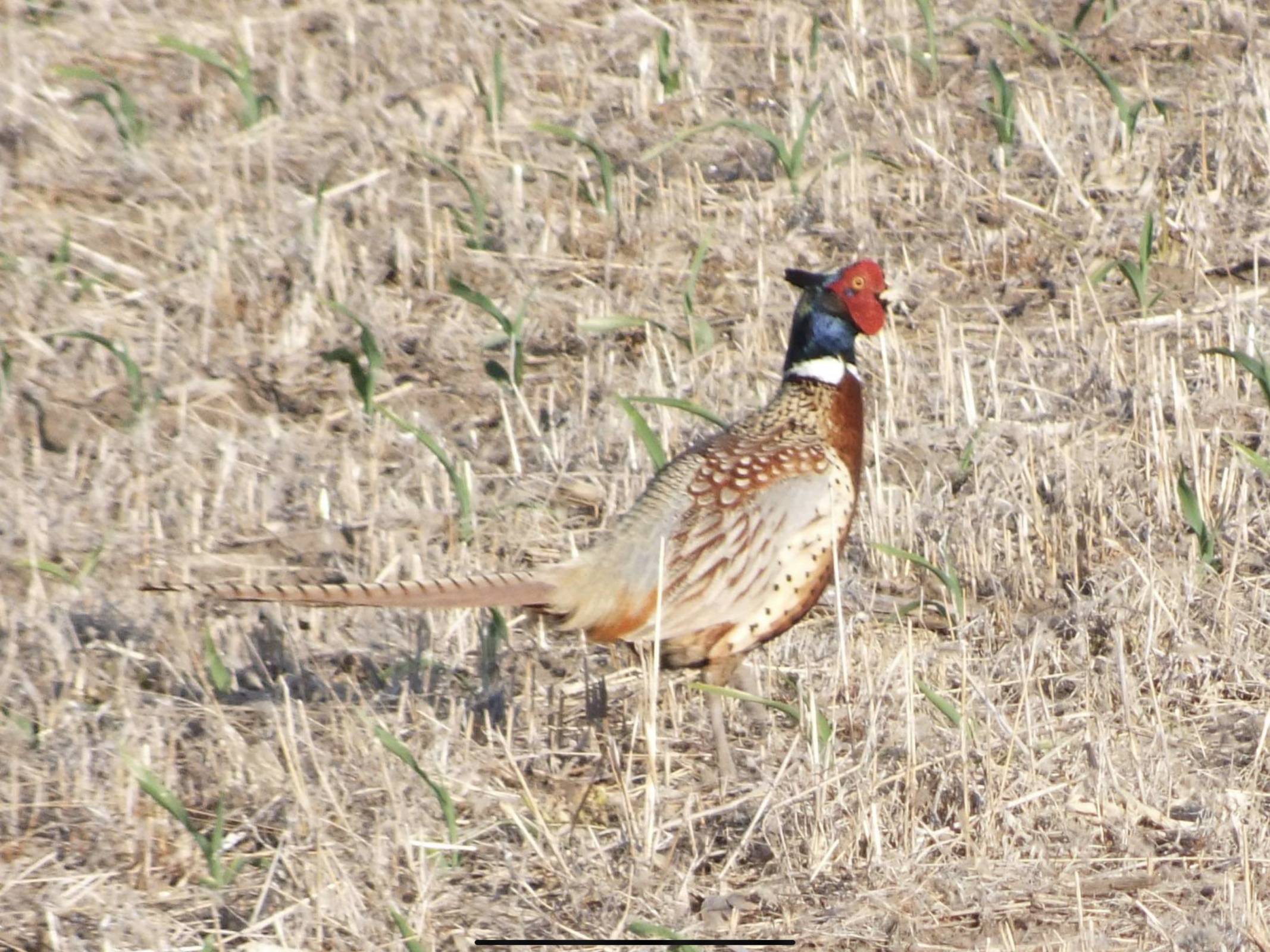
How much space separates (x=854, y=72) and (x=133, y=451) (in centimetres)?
391

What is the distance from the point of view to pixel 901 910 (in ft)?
13.4

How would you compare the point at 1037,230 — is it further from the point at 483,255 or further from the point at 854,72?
the point at 483,255

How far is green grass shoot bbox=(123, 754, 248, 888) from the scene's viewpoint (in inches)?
163

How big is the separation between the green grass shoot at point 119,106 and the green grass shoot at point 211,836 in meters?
4.38

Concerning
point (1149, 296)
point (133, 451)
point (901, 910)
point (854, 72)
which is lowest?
point (901, 910)

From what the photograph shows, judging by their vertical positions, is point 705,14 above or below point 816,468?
above

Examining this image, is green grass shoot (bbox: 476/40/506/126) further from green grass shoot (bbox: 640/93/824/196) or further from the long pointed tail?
the long pointed tail

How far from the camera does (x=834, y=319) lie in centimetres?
525

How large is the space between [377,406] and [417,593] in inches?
82.5

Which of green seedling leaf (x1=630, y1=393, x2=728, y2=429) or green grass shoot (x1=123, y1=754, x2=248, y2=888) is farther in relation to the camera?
green seedling leaf (x1=630, y1=393, x2=728, y2=429)

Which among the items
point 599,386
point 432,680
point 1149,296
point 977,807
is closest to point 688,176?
point 599,386

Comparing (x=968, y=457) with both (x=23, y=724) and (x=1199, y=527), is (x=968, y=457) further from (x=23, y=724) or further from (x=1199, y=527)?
(x=23, y=724)

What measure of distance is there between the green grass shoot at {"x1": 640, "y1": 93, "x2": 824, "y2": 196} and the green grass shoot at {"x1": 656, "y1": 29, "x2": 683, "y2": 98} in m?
0.43

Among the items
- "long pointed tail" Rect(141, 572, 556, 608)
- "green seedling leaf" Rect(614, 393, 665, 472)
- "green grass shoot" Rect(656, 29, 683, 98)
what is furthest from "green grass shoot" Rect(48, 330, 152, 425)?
"green grass shoot" Rect(656, 29, 683, 98)
